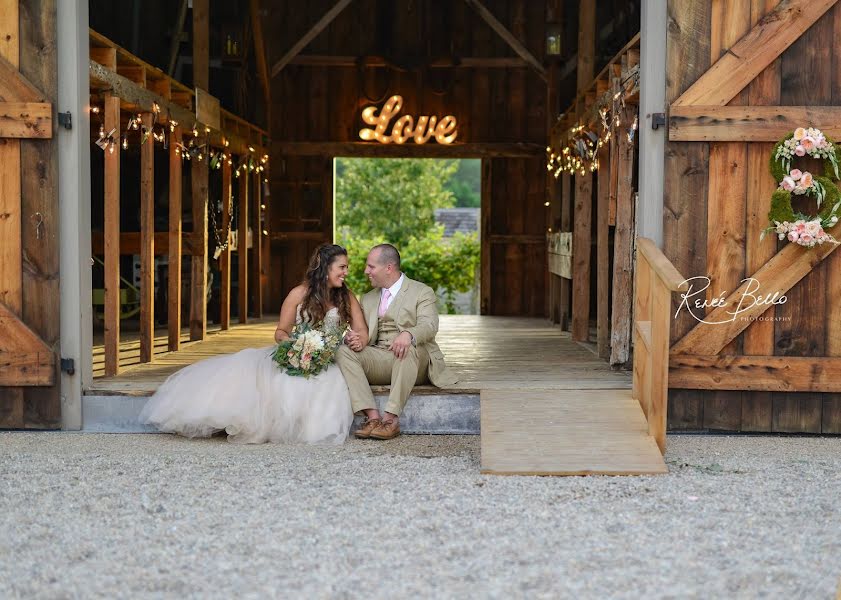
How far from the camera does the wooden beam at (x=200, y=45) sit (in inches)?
484

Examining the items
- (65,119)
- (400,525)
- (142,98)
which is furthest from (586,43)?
(400,525)

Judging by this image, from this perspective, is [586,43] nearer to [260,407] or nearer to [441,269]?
[260,407]

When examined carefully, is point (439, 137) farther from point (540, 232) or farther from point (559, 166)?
point (559, 166)

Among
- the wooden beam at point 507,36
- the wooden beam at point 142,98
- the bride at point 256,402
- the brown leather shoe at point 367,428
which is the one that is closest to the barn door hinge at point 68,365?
the bride at point 256,402

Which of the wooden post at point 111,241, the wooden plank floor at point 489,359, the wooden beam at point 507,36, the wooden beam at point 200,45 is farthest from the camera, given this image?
the wooden beam at point 507,36

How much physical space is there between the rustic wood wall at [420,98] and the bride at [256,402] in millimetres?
9666

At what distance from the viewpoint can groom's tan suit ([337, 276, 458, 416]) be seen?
721cm

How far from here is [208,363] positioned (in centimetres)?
739

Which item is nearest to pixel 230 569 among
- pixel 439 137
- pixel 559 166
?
pixel 559 166

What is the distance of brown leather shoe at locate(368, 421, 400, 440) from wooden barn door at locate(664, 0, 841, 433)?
1.84m

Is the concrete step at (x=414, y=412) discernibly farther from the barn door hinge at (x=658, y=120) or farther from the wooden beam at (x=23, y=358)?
the barn door hinge at (x=658, y=120)

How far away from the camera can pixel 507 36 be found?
16266 millimetres

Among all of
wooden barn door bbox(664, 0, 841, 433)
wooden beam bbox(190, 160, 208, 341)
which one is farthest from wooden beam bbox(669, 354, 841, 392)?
wooden beam bbox(190, 160, 208, 341)

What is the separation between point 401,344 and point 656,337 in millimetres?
1748
